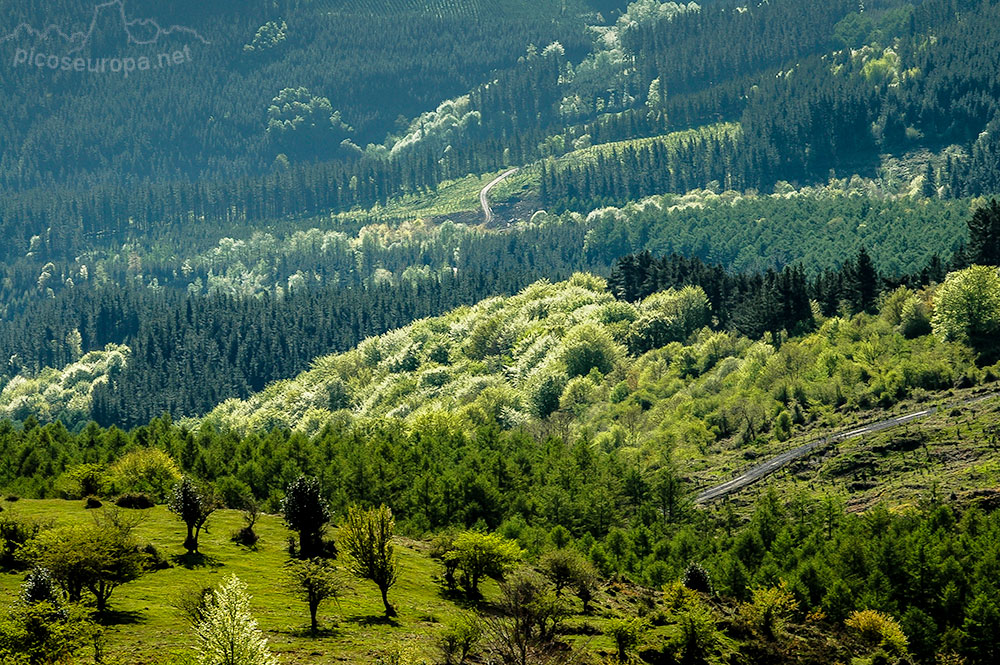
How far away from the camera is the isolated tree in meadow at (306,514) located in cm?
14175

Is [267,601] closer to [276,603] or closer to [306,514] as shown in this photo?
[276,603]

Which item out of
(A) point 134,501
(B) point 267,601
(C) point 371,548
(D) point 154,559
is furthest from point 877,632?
(A) point 134,501

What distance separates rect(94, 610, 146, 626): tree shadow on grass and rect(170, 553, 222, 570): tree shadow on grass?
1878cm

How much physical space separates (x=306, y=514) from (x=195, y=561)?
516 inches

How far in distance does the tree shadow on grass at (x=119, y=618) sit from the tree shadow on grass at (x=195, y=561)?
18777 mm

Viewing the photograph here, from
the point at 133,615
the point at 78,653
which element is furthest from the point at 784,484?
the point at 78,653

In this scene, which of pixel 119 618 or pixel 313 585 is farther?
pixel 313 585

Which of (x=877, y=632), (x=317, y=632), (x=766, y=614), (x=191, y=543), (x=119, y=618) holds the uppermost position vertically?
(x=119, y=618)

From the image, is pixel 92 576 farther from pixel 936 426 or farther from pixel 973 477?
pixel 936 426

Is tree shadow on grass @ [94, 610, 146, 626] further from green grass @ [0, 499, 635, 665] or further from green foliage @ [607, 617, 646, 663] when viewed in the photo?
green foliage @ [607, 617, 646, 663]

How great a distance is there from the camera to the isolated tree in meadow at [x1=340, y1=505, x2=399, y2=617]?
125 m

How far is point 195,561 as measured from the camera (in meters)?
134

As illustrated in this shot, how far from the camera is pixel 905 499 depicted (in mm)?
173250

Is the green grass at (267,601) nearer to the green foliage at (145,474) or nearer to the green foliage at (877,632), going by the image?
the green foliage at (145,474)
